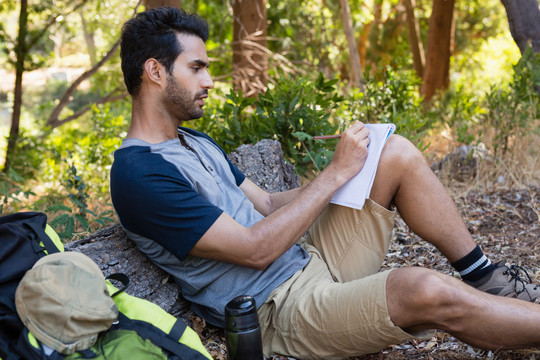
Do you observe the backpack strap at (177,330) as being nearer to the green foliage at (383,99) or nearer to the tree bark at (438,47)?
the green foliage at (383,99)

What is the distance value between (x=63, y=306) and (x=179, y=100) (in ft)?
3.75

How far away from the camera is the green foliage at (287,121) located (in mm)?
4125

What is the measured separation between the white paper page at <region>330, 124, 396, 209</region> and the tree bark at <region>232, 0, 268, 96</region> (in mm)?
4363

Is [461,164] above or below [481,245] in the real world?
above

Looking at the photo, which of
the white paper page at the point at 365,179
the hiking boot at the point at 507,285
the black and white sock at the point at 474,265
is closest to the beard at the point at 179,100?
the white paper page at the point at 365,179

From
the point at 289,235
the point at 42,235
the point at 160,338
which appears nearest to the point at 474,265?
the point at 289,235

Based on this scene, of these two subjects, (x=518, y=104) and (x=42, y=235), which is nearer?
(x=42, y=235)

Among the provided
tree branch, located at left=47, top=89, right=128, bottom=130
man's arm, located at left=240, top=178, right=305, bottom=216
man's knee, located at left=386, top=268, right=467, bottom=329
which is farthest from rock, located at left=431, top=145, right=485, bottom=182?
tree branch, located at left=47, top=89, right=128, bottom=130

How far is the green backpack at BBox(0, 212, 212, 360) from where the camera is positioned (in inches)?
66.9

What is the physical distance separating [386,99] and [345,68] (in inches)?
380

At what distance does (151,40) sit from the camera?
2.54m

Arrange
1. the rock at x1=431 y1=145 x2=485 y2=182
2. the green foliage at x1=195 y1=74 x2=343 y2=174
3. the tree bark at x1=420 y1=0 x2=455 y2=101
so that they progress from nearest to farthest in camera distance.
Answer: the green foliage at x1=195 y1=74 x2=343 y2=174 → the rock at x1=431 y1=145 x2=485 y2=182 → the tree bark at x1=420 y1=0 x2=455 y2=101

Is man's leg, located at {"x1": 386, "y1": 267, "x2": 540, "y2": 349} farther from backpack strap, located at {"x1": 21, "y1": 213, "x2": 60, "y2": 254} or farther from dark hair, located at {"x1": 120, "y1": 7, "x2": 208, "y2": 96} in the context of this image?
dark hair, located at {"x1": 120, "y1": 7, "x2": 208, "y2": 96}

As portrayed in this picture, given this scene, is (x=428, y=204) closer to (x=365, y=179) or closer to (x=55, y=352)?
(x=365, y=179)
